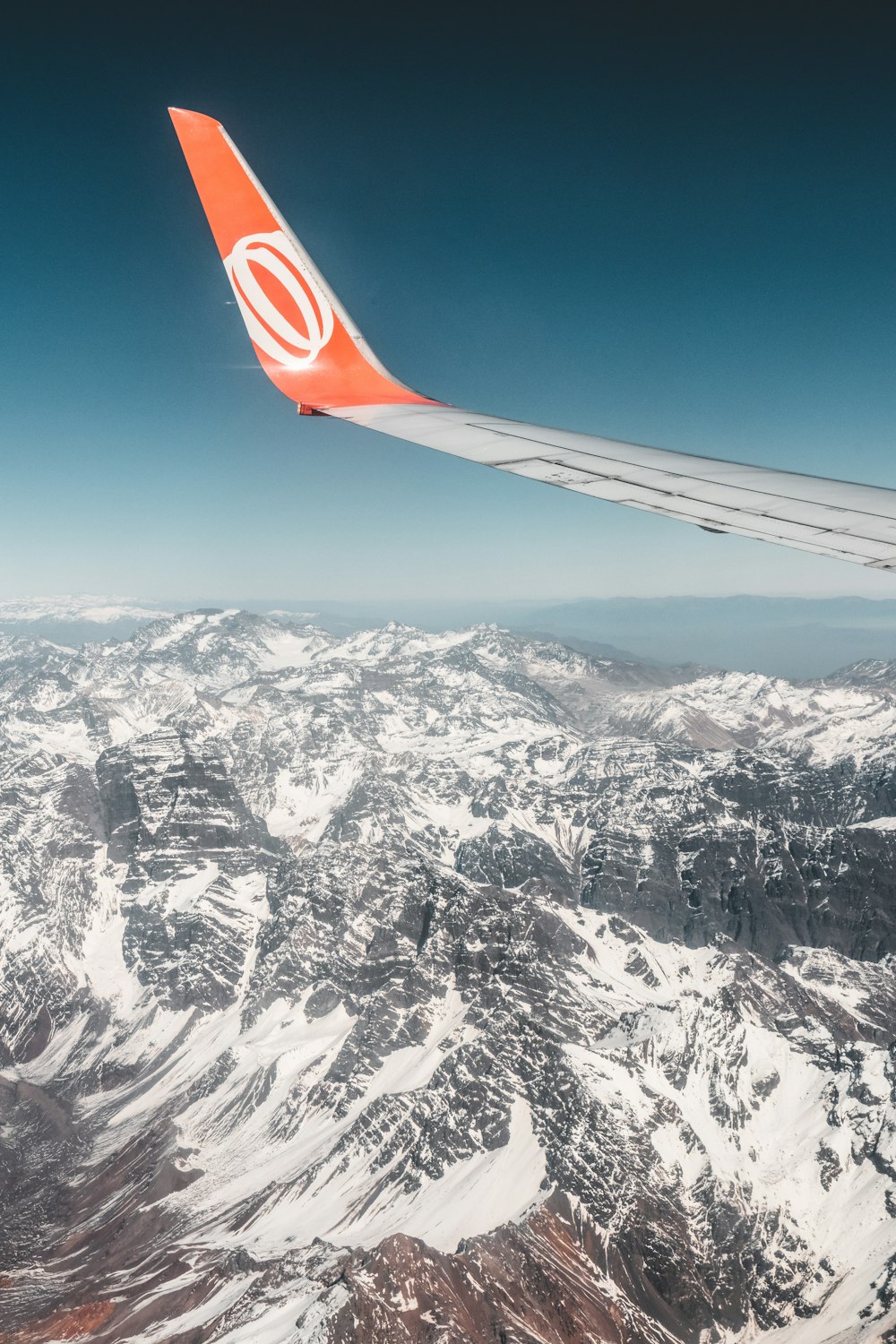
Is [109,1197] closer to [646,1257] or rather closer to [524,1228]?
[524,1228]

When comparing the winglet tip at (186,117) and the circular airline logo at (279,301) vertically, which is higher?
the winglet tip at (186,117)

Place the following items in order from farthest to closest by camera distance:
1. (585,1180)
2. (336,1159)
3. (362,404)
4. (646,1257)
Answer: (336,1159) → (585,1180) → (646,1257) → (362,404)

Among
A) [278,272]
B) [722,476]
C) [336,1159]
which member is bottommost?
[336,1159]

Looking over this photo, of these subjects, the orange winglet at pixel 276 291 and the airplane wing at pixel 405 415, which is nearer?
the airplane wing at pixel 405 415

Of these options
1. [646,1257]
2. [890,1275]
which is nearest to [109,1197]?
[646,1257]

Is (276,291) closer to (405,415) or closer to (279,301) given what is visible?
(279,301)

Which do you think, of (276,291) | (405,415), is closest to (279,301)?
(276,291)

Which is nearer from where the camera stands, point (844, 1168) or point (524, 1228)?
point (524, 1228)
